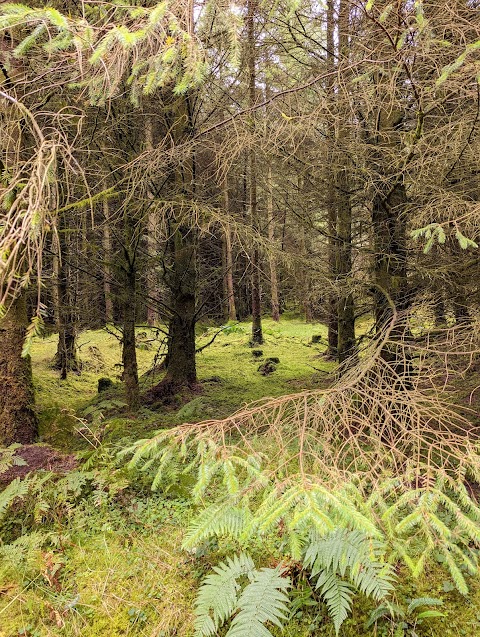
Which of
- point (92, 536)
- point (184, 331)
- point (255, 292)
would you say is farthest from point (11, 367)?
point (255, 292)

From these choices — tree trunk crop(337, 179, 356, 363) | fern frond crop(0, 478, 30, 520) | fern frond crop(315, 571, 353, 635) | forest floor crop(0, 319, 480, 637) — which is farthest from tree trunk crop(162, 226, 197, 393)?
fern frond crop(315, 571, 353, 635)

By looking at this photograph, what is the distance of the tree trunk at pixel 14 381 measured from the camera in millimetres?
4641

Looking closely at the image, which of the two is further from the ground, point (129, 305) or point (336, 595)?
point (129, 305)

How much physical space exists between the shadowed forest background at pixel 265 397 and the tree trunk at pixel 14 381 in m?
0.03

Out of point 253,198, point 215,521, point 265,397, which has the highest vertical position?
point 253,198

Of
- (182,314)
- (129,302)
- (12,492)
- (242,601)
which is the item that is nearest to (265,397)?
(242,601)

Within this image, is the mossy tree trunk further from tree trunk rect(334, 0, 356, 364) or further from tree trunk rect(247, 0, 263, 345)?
tree trunk rect(334, 0, 356, 364)

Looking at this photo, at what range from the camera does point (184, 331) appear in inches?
305

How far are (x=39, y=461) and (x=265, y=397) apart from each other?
2736 millimetres

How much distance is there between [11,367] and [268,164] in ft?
13.8

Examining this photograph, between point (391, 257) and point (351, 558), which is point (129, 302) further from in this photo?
point (351, 558)

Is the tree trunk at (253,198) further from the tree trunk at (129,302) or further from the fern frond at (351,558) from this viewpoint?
the fern frond at (351,558)

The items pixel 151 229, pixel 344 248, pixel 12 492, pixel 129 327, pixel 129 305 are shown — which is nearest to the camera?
pixel 12 492

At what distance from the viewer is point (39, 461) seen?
165 inches
